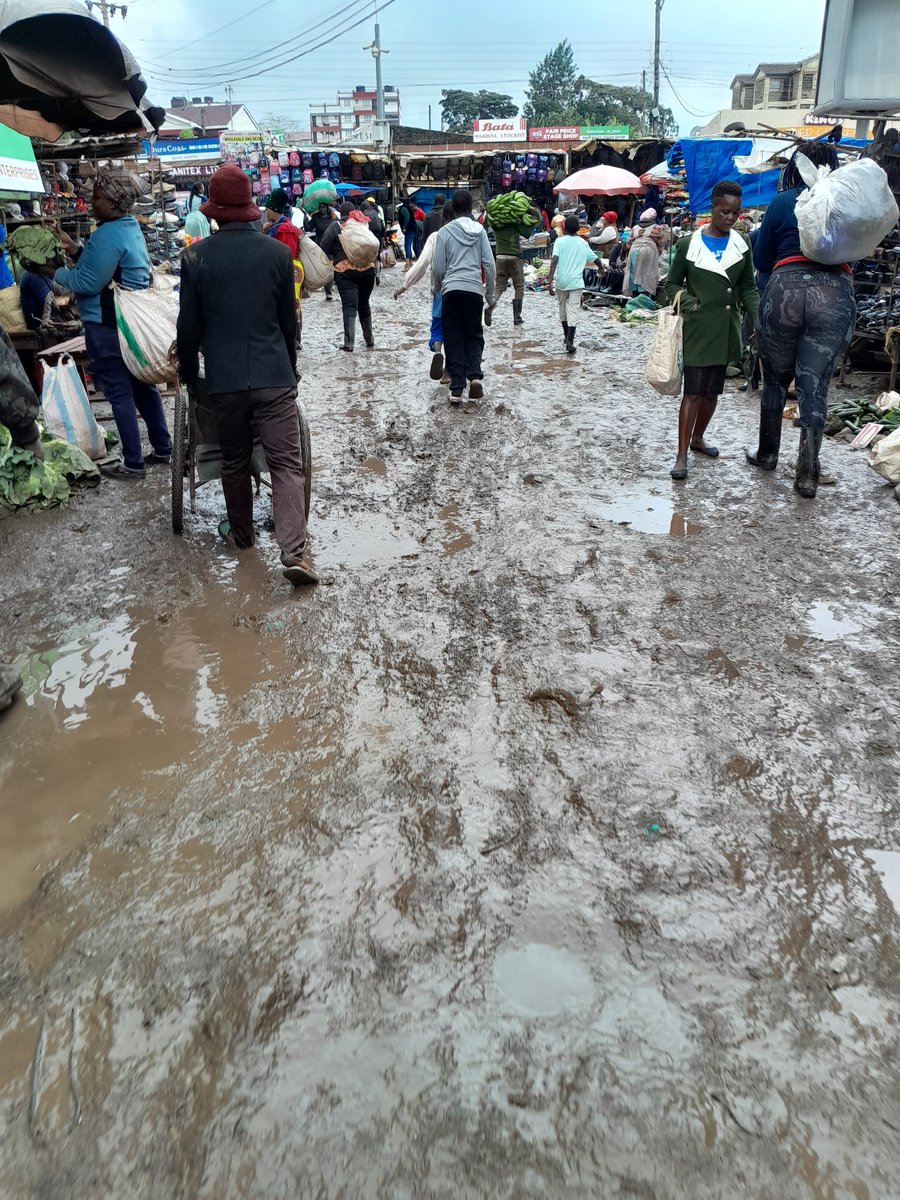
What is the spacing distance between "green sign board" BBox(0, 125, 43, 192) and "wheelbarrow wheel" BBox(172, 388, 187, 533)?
6.31ft

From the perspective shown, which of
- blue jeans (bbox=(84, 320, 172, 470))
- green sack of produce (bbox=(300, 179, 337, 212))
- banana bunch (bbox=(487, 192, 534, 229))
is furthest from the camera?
green sack of produce (bbox=(300, 179, 337, 212))

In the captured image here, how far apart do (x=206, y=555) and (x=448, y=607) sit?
1609 mm

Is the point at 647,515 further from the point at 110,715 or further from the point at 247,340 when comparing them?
the point at 110,715

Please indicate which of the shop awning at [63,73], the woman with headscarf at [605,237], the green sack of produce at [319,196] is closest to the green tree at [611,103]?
the woman with headscarf at [605,237]

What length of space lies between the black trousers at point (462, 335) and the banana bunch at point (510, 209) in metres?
3.67

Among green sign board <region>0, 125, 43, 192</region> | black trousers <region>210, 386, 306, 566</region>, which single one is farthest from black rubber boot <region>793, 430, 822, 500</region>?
green sign board <region>0, 125, 43, 192</region>

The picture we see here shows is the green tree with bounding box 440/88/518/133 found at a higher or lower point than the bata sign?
higher

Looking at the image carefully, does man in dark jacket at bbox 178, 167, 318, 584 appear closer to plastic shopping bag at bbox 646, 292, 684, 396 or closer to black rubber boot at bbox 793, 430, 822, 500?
plastic shopping bag at bbox 646, 292, 684, 396

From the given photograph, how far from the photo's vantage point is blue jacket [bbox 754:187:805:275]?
Result: 5.31 meters

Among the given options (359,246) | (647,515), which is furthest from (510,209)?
(647,515)

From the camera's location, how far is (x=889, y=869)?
8.14 feet

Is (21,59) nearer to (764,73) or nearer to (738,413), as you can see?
(738,413)

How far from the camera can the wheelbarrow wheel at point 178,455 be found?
15.8 feet

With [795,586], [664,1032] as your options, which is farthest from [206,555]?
[664,1032]
